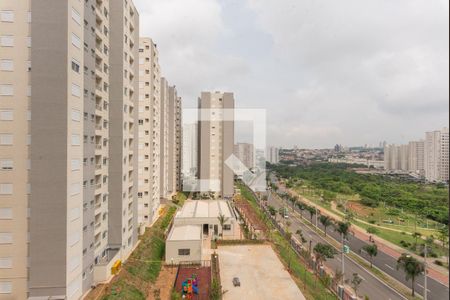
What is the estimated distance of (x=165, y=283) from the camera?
15672mm

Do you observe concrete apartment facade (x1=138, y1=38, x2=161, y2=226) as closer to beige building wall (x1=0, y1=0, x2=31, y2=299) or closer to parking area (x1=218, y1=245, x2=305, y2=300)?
parking area (x1=218, y1=245, x2=305, y2=300)

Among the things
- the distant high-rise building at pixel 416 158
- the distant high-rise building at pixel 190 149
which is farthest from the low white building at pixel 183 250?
the distant high-rise building at pixel 416 158

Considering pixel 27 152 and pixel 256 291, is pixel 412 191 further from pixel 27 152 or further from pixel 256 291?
pixel 27 152

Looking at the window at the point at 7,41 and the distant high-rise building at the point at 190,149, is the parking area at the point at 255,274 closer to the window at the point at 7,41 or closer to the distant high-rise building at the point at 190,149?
the window at the point at 7,41

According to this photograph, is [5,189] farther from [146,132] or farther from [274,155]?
[274,155]

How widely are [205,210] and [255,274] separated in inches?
491

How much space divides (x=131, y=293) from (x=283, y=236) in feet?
51.4

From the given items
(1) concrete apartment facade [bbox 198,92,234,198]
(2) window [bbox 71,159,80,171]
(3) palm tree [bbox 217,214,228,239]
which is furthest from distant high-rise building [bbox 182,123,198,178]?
(2) window [bbox 71,159,80,171]

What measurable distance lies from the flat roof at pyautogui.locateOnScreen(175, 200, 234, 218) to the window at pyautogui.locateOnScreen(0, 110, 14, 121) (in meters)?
17.2

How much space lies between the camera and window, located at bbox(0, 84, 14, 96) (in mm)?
10648

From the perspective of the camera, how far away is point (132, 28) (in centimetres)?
1909

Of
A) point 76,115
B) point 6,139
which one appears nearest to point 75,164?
point 76,115

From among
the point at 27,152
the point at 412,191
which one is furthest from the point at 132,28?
the point at 412,191

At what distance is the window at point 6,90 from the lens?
10648 millimetres
